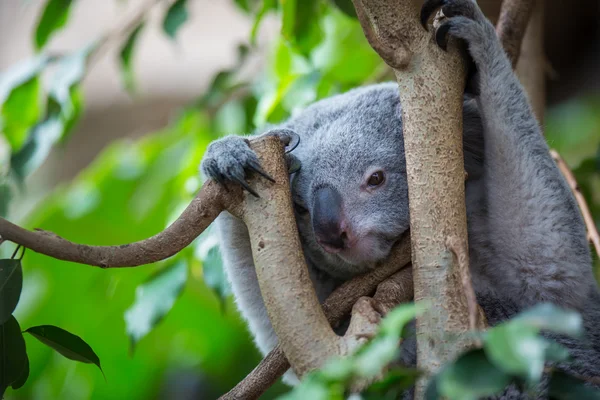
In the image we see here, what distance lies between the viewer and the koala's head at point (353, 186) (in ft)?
7.01

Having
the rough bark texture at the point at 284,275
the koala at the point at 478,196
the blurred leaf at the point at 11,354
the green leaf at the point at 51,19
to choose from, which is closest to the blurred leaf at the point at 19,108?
the green leaf at the point at 51,19

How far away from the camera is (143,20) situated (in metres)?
3.36

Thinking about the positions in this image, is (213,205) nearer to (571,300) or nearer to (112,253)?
(112,253)

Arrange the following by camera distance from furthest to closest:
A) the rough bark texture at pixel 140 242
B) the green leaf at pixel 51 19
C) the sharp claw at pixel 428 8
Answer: the green leaf at pixel 51 19, the sharp claw at pixel 428 8, the rough bark texture at pixel 140 242

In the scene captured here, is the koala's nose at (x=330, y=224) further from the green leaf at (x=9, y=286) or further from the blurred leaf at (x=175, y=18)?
the blurred leaf at (x=175, y=18)

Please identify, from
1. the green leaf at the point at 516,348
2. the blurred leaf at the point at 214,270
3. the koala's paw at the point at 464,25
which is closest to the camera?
the green leaf at the point at 516,348

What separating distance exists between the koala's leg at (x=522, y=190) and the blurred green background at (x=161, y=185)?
0.88m

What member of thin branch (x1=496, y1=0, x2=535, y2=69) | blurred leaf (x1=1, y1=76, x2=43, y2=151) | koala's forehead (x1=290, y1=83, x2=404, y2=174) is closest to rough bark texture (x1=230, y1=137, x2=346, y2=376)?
koala's forehead (x1=290, y1=83, x2=404, y2=174)

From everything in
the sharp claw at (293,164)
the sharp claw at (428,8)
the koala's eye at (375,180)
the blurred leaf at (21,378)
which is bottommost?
the blurred leaf at (21,378)

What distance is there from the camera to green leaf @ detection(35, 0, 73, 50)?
10.2 ft

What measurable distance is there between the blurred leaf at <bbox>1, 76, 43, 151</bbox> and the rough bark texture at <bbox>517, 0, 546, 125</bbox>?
2.36m

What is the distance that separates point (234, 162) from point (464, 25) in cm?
76

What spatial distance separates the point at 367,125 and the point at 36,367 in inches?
105

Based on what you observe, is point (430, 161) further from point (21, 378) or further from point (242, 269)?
point (21, 378)
